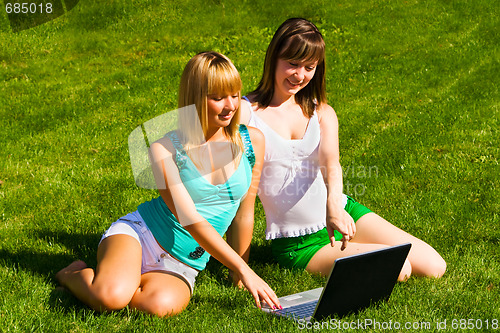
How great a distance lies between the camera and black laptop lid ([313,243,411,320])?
3900 mm

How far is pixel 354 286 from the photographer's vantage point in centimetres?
411

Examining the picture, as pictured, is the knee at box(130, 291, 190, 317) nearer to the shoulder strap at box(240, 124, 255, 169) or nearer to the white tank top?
the white tank top

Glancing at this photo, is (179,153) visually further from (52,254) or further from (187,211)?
(52,254)

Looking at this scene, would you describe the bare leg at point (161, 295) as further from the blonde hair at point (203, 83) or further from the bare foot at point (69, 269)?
the blonde hair at point (203, 83)

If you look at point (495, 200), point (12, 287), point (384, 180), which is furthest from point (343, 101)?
point (12, 287)

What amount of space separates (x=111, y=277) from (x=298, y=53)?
2.30 meters

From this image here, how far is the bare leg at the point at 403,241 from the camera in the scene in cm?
505

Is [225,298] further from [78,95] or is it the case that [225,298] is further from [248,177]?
[78,95]

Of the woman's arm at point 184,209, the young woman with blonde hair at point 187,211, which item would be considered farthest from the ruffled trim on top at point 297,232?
the woman's arm at point 184,209

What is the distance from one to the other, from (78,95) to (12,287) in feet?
20.9

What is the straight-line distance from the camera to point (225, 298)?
15.9ft

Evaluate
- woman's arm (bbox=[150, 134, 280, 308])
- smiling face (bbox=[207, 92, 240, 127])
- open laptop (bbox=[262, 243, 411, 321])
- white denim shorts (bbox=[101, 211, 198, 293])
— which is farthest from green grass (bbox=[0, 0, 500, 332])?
smiling face (bbox=[207, 92, 240, 127])

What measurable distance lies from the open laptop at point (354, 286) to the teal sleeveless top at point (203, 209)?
2.51 ft

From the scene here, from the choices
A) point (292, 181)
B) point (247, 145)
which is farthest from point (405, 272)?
point (247, 145)
